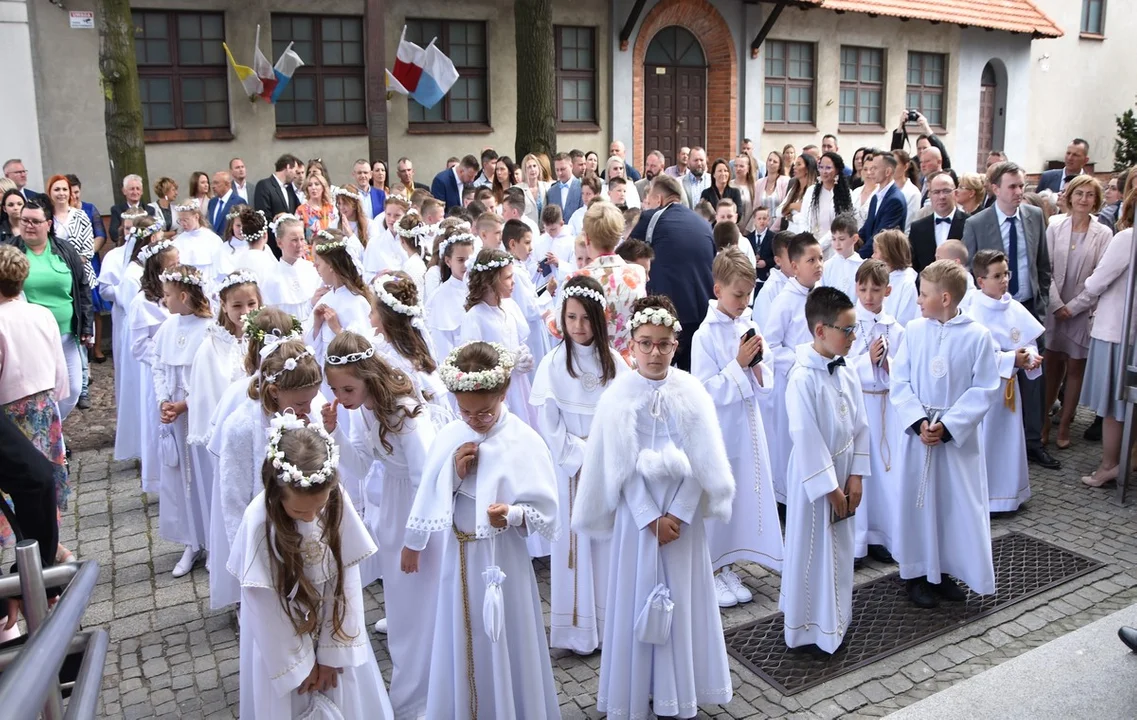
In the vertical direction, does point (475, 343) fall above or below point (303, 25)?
below

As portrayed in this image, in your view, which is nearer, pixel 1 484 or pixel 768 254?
pixel 1 484

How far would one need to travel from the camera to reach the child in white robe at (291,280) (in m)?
8.16

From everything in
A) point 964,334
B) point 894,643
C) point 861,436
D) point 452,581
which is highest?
point 964,334

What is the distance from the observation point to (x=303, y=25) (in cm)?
1623

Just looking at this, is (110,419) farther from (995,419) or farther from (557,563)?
(995,419)

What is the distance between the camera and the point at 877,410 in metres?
6.13

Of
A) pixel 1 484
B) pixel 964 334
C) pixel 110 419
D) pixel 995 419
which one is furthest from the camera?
pixel 110 419

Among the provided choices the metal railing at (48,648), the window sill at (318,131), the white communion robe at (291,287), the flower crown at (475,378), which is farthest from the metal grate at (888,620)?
the window sill at (318,131)

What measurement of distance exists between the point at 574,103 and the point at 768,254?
410 inches

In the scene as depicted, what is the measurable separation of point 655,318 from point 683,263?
3218 millimetres

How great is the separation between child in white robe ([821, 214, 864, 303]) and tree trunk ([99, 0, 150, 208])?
9129 mm

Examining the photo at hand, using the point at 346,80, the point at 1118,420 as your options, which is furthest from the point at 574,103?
the point at 1118,420

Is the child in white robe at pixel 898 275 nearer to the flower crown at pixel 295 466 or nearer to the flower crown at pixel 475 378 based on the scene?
the flower crown at pixel 475 378

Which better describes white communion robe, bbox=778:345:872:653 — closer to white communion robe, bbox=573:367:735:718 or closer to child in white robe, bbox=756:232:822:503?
white communion robe, bbox=573:367:735:718
